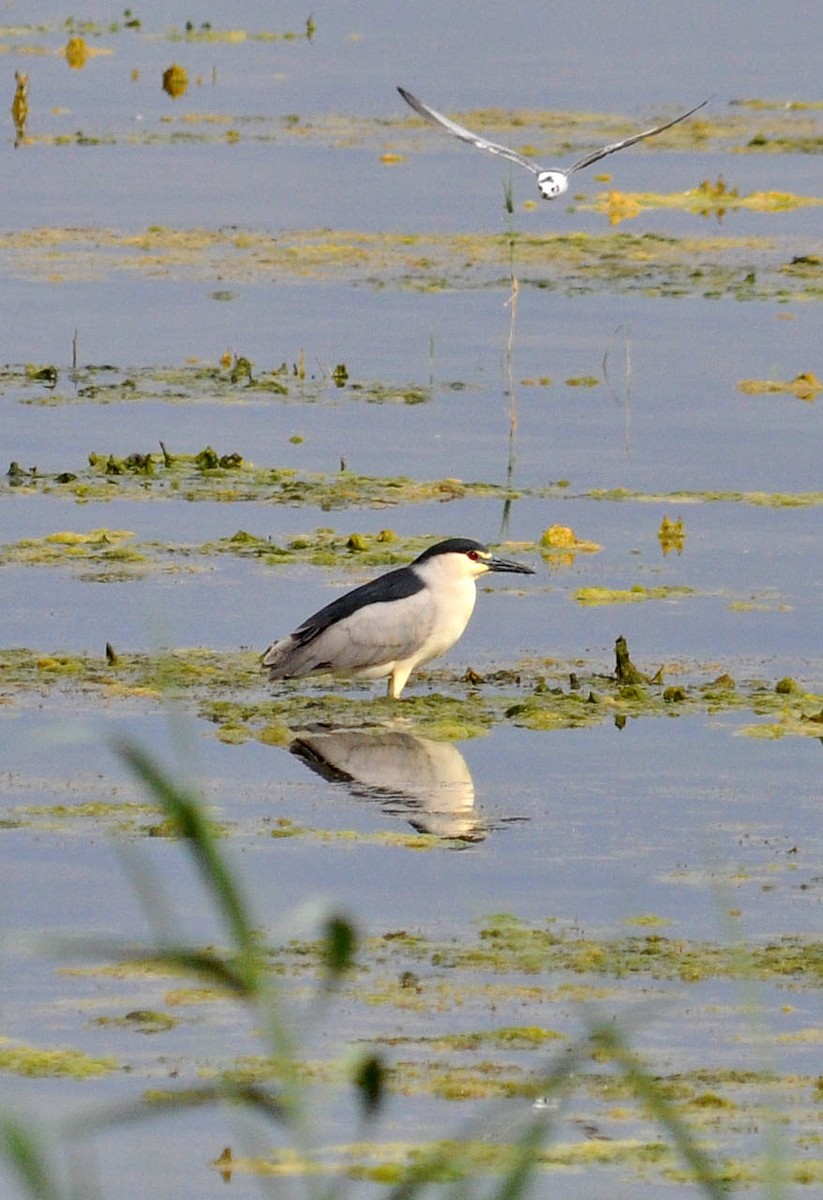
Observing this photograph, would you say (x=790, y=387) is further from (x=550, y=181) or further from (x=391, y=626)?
(x=391, y=626)

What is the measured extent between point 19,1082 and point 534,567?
Result: 6.09 metres

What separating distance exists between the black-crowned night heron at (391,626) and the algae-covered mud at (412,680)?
0.18m

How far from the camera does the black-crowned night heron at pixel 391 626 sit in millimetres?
10086

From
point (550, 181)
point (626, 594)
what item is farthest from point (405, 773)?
point (550, 181)

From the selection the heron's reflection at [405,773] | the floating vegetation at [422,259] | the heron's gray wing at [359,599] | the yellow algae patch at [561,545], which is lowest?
the heron's reflection at [405,773]

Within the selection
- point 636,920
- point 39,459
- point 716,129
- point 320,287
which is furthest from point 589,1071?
point 716,129

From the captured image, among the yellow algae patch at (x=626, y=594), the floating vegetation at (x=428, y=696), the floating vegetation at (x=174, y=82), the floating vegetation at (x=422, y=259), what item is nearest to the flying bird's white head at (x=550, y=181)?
the yellow algae patch at (x=626, y=594)

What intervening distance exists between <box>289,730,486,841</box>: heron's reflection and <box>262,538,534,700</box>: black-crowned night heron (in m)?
0.38

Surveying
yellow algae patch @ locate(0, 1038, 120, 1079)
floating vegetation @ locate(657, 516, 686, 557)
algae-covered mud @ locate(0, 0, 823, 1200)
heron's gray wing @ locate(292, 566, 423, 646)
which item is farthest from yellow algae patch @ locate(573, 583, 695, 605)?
yellow algae patch @ locate(0, 1038, 120, 1079)

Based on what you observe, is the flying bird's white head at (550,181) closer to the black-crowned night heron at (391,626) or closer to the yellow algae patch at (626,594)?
the yellow algae patch at (626,594)

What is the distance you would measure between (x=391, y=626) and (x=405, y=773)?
0.96 metres

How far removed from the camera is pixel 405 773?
367 inches

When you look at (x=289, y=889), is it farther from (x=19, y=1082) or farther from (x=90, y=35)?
(x=90, y=35)

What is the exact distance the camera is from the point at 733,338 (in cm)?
1753
